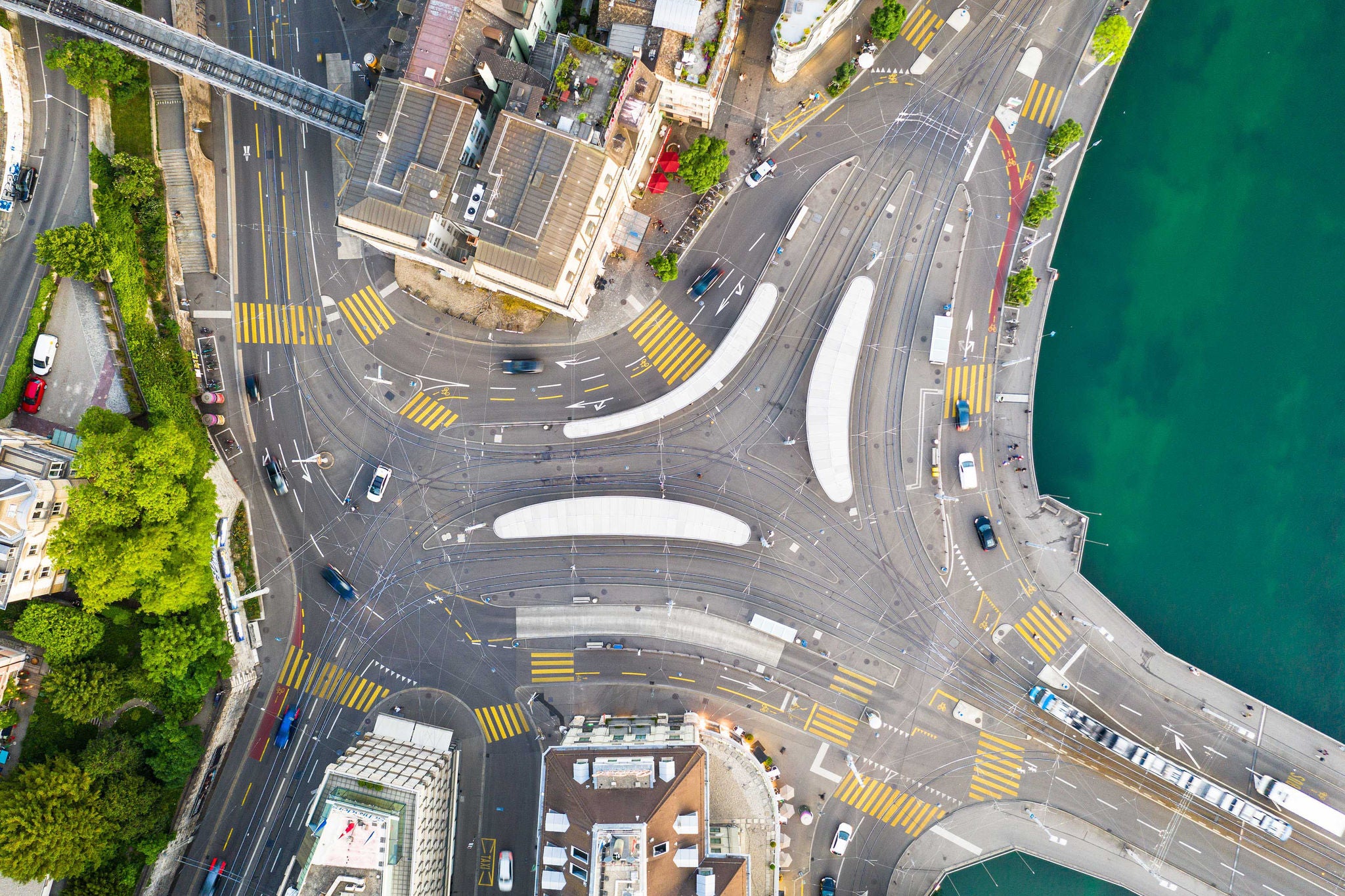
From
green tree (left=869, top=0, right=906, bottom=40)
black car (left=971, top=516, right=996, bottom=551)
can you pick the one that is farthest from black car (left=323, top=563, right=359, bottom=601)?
green tree (left=869, top=0, right=906, bottom=40)

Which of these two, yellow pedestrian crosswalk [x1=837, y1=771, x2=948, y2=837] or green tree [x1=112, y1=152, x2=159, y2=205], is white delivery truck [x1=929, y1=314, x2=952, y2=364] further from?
green tree [x1=112, y1=152, x2=159, y2=205]

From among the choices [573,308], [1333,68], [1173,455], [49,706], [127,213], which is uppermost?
[1333,68]

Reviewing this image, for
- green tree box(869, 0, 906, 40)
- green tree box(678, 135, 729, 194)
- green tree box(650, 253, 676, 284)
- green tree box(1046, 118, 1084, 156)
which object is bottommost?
green tree box(650, 253, 676, 284)

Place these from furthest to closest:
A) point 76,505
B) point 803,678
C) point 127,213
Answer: point 803,678 → point 127,213 → point 76,505

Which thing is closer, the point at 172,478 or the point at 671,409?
the point at 172,478

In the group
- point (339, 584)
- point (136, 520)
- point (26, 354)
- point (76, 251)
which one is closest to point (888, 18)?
point (339, 584)

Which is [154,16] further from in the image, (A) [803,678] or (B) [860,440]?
(A) [803,678]

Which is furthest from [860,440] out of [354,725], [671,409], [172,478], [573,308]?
[172,478]
